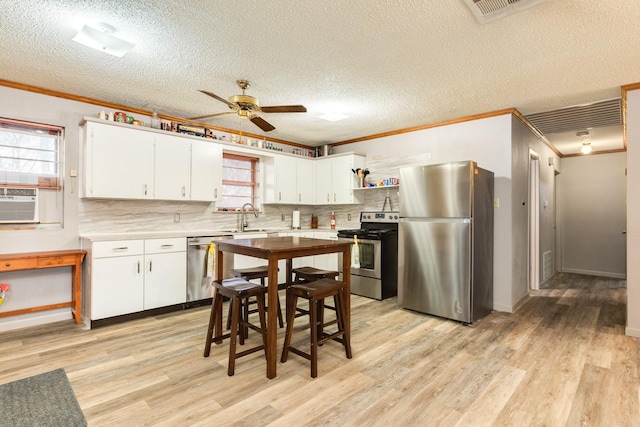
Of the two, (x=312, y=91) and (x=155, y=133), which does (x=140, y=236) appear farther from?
(x=312, y=91)

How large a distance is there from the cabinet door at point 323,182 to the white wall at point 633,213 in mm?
3707

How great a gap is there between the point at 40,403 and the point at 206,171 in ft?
9.74

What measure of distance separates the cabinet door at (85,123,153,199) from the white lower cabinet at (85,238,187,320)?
620mm

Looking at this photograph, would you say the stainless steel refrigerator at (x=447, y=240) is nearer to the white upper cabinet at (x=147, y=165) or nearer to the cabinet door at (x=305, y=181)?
the cabinet door at (x=305, y=181)

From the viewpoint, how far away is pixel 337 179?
18.3ft

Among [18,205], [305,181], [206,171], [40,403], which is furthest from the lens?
[305,181]

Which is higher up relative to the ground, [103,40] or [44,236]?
[103,40]

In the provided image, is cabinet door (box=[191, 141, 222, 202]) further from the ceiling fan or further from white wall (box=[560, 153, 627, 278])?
white wall (box=[560, 153, 627, 278])

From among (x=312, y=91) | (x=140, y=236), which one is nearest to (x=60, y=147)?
(x=140, y=236)

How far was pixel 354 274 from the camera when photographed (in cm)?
480

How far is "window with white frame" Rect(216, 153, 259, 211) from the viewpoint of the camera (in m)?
5.06

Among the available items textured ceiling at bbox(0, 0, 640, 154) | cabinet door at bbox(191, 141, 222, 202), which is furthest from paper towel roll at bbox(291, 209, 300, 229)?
textured ceiling at bbox(0, 0, 640, 154)

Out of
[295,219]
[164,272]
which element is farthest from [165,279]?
[295,219]

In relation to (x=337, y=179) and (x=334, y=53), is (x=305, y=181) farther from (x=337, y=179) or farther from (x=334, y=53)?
(x=334, y=53)
